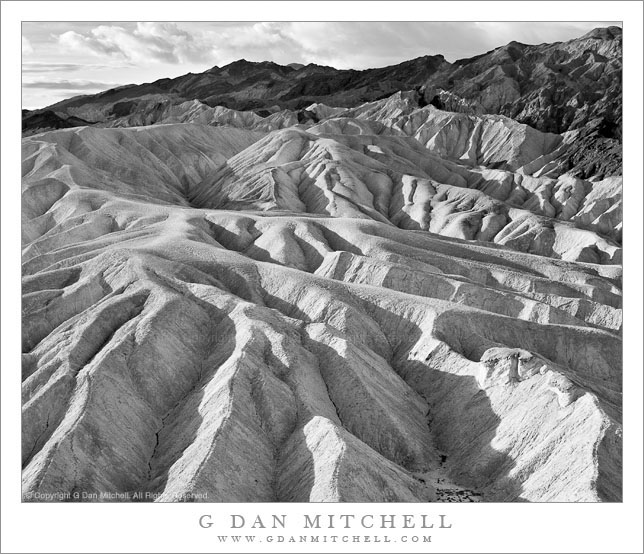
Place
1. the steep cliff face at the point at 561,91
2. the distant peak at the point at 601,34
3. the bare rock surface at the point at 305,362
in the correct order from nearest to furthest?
the bare rock surface at the point at 305,362 < the steep cliff face at the point at 561,91 < the distant peak at the point at 601,34

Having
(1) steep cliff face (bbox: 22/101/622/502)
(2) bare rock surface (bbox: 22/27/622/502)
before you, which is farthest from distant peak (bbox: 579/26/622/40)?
(1) steep cliff face (bbox: 22/101/622/502)

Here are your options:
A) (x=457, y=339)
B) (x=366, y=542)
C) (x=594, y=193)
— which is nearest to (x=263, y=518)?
(x=366, y=542)

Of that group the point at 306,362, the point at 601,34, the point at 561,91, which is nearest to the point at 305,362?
the point at 306,362

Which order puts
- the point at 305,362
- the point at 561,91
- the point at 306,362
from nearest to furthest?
the point at 305,362 → the point at 306,362 → the point at 561,91

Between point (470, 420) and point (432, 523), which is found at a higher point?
point (432, 523)

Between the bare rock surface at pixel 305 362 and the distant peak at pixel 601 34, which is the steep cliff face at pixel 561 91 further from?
the bare rock surface at pixel 305 362

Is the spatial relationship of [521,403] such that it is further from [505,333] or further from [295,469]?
[295,469]

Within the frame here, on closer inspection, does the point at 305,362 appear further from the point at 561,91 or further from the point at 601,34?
the point at 601,34

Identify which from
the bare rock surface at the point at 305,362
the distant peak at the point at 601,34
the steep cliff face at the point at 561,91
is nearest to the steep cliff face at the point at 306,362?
the bare rock surface at the point at 305,362
